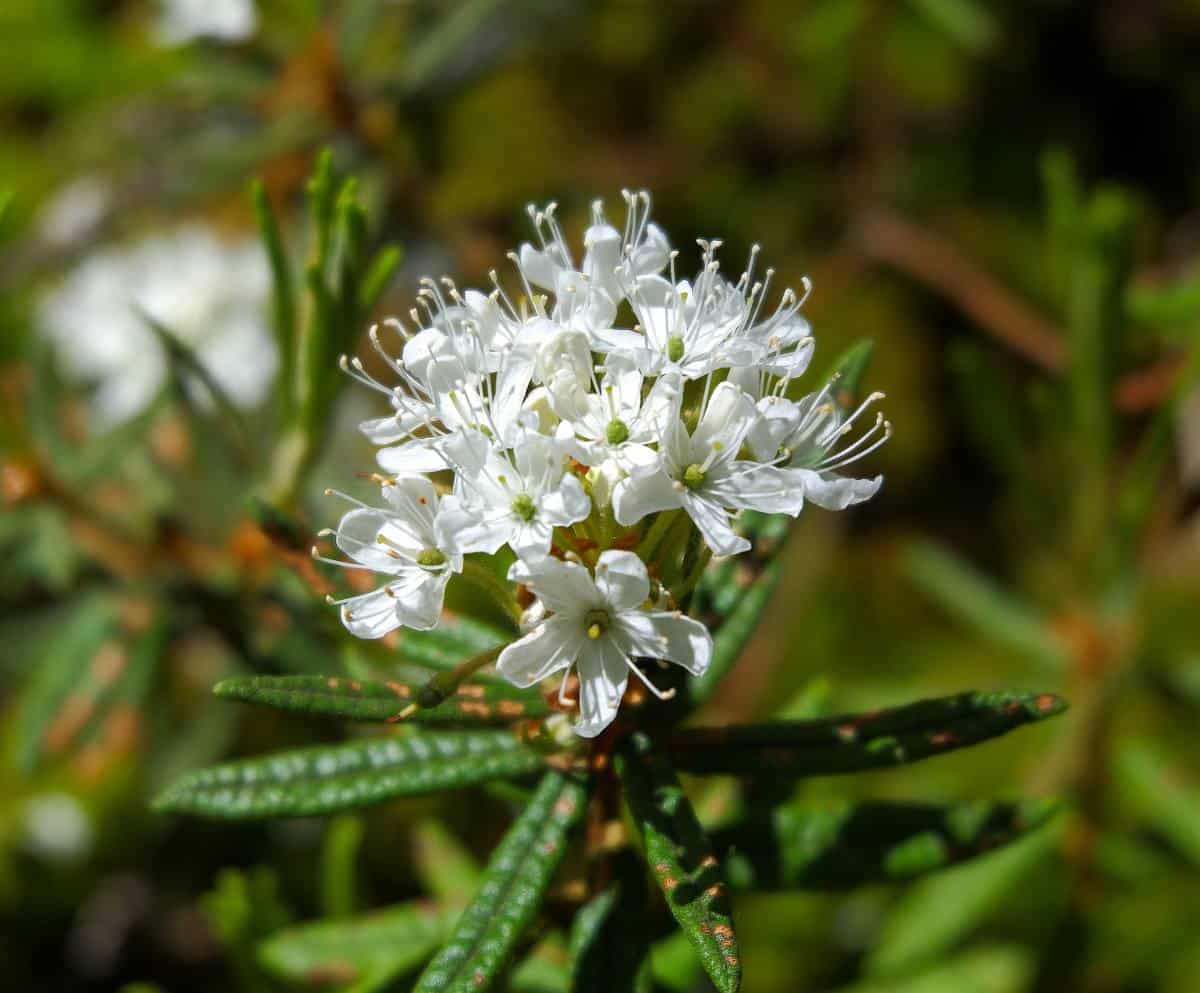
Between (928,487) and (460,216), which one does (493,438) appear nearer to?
(460,216)

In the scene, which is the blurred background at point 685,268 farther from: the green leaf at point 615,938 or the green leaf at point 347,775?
the green leaf at point 615,938

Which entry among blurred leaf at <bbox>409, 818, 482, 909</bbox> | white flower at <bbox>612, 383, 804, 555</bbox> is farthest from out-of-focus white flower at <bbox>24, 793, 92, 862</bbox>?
white flower at <bbox>612, 383, 804, 555</bbox>

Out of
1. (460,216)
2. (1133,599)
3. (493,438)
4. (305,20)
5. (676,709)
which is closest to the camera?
(493,438)

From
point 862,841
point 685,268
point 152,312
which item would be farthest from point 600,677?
point 152,312

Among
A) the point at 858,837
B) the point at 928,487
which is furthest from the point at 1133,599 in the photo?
the point at 858,837

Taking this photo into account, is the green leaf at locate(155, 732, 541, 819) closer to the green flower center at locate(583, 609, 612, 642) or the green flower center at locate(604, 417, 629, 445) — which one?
the green flower center at locate(583, 609, 612, 642)

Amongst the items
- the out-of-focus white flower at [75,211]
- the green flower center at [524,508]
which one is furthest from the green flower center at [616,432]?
the out-of-focus white flower at [75,211]
